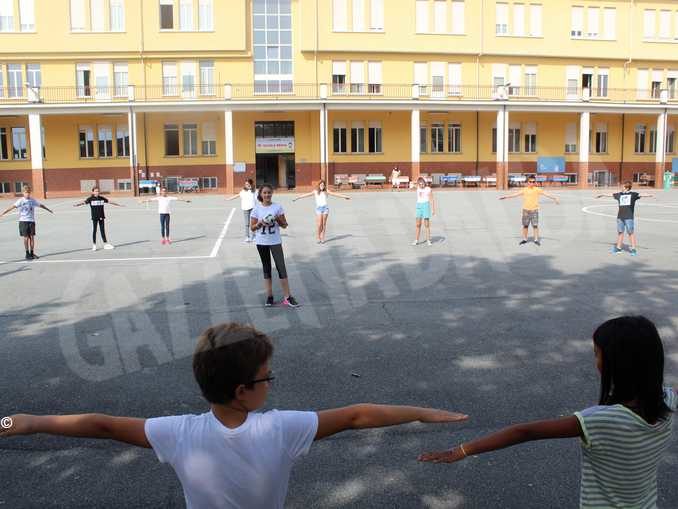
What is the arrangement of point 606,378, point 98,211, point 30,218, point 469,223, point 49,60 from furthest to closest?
point 49,60 < point 469,223 < point 98,211 < point 30,218 < point 606,378

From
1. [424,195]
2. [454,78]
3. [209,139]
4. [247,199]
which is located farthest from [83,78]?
[424,195]

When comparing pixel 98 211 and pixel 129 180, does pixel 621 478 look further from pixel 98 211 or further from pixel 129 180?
pixel 129 180

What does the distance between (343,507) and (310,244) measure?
43.3 feet

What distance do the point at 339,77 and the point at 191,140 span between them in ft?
36.3

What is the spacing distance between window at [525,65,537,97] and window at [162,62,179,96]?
80.5ft

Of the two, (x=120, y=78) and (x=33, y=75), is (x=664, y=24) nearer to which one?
(x=120, y=78)

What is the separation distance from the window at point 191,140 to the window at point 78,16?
926 cm

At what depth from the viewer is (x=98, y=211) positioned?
16.7 m

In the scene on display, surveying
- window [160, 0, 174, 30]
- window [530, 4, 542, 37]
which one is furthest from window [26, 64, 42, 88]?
window [530, 4, 542, 37]

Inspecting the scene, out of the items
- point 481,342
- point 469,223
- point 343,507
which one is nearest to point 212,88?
point 469,223

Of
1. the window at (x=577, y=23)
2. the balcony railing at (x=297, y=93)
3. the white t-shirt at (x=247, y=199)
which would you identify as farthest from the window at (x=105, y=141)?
the window at (x=577, y=23)

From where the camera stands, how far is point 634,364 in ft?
8.29

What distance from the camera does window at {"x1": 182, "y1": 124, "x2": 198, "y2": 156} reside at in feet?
156

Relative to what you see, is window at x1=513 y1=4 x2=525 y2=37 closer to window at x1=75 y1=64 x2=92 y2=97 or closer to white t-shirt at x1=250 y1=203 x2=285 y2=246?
window at x1=75 y1=64 x2=92 y2=97
